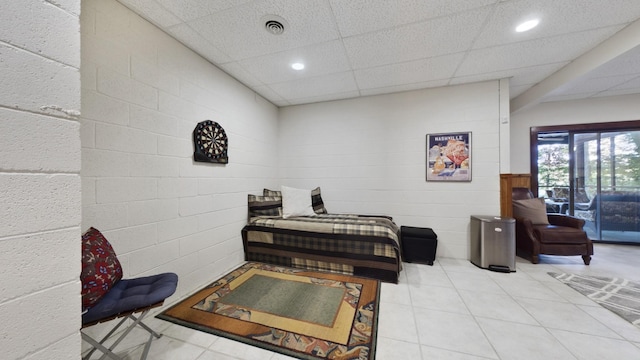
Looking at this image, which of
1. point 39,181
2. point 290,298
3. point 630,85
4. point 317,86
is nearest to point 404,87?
point 317,86

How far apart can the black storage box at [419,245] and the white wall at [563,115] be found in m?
2.60

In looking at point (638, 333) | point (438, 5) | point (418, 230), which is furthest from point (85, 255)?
point (638, 333)

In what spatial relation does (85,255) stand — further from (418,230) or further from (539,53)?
(539,53)

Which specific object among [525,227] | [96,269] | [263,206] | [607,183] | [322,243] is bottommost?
[322,243]

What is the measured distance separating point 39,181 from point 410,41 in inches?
108

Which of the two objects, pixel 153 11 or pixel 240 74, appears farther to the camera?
pixel 240 74

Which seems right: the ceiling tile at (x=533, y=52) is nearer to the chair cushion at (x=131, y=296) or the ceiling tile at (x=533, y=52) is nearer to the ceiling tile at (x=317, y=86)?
the ceiling tile at (x=317, y=86)

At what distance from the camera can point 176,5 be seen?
1.71 metres

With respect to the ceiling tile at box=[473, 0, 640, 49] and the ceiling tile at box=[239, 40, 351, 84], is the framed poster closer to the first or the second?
the ceiling tile at box=[473, 0, 640, 49]

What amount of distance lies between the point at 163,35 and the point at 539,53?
393 cm

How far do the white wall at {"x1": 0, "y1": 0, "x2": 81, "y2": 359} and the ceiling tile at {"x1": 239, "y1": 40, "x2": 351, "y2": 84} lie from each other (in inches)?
73.4

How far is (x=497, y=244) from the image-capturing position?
2.67 m

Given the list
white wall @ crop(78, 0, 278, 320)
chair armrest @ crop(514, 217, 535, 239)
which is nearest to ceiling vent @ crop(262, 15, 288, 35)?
white wall @ crop(78, 0, 278, 320)

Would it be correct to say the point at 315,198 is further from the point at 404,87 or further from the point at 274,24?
the point at 274,24
